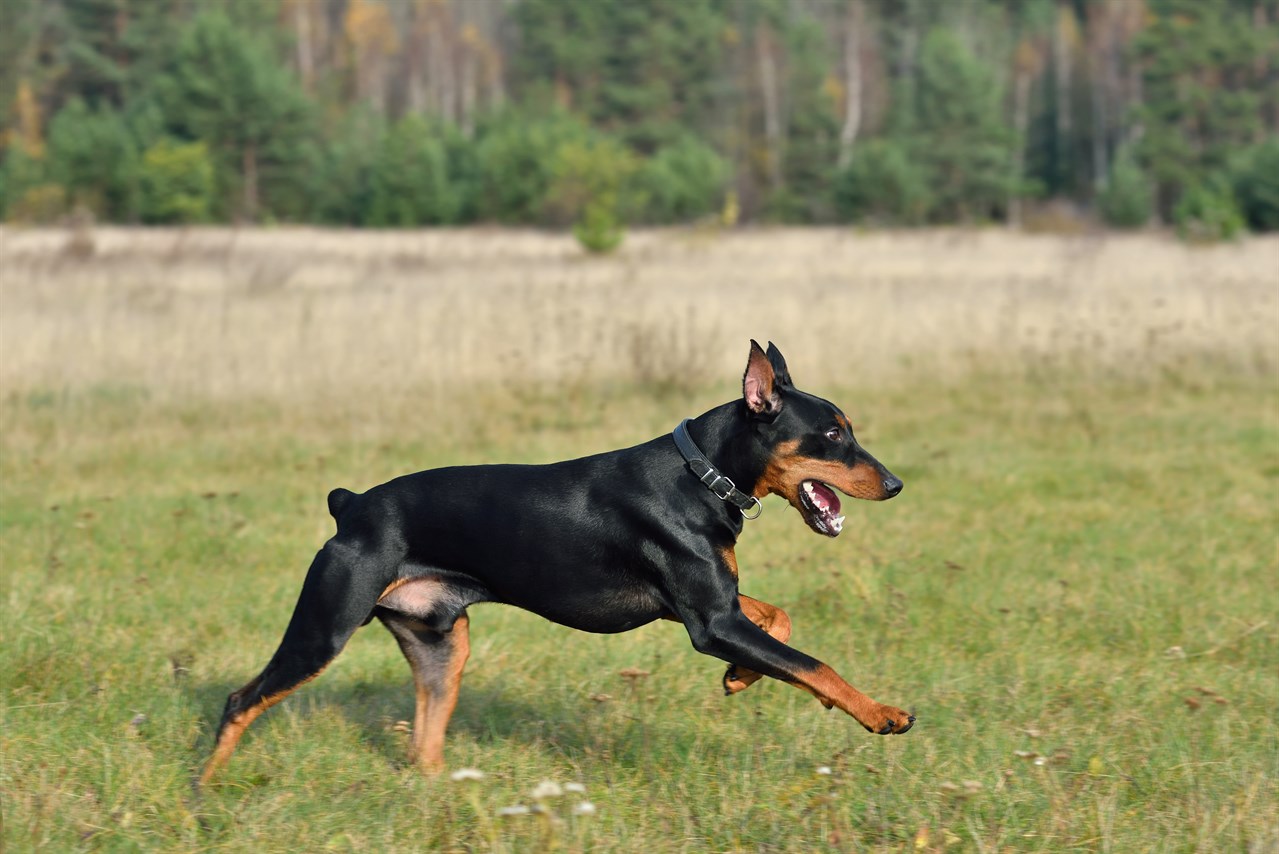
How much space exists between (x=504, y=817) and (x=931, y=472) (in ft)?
20.1

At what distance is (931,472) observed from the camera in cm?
987

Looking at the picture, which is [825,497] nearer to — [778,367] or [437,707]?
[778,367]

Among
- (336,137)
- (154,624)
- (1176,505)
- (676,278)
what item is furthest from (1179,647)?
(336,137)

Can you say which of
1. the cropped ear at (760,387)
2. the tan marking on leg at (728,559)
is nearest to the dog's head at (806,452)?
the cropped ear at (760,387)

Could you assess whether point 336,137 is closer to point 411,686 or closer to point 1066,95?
point 1066,95

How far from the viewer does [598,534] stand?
4.55m

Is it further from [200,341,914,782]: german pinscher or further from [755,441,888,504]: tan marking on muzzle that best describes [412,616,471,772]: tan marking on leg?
[755,441,888,504]: tan marking on muzzle

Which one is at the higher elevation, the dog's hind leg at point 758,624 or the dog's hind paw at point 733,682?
the dog's hind leg at point 758,624

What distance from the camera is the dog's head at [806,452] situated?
445 cm

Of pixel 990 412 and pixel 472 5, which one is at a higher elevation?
pixel 472 5


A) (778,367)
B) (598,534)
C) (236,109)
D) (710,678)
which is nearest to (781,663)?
(598,534)

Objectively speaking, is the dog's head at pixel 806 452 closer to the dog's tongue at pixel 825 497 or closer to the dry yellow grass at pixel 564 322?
the dog's tongue at pixel 825 497

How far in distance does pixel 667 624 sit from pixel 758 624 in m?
2.19

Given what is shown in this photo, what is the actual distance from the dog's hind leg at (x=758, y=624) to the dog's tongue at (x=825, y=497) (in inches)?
15.1
